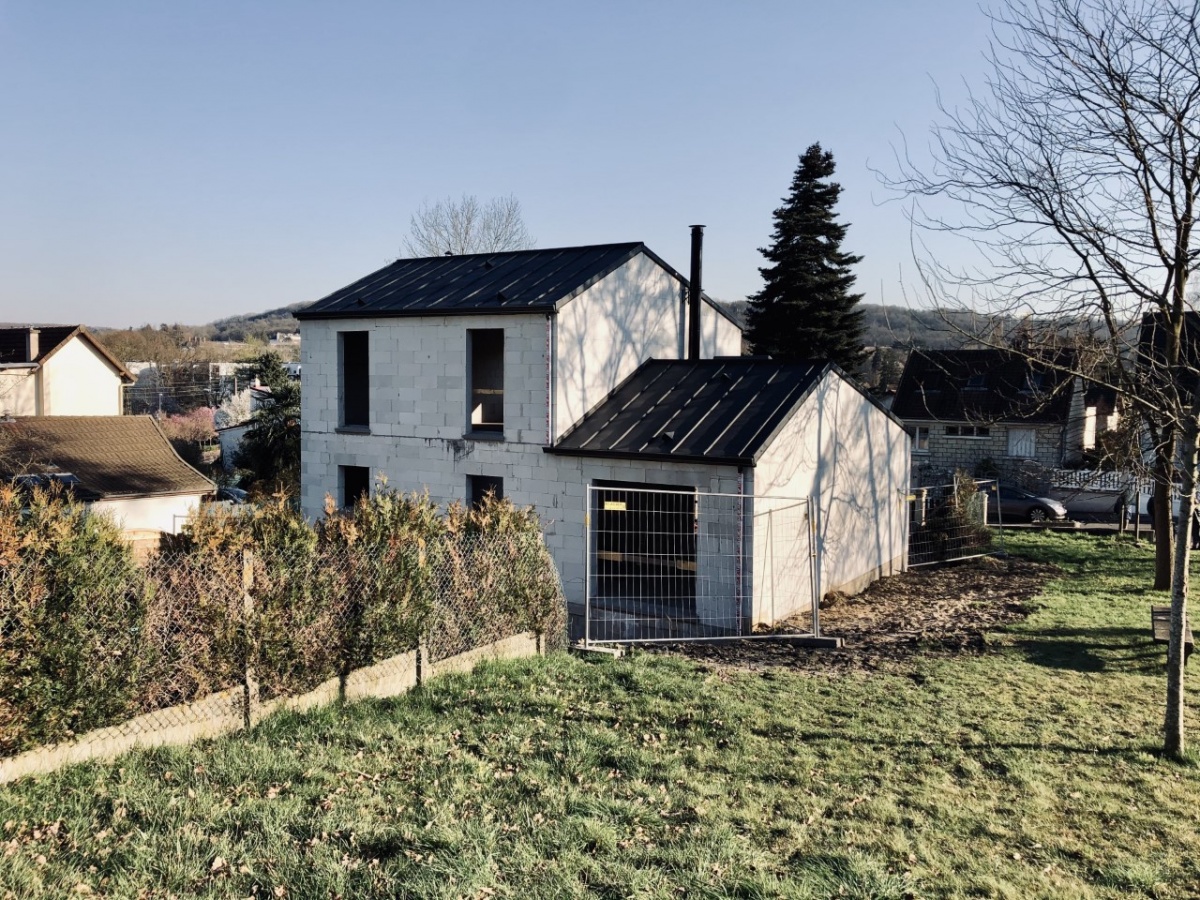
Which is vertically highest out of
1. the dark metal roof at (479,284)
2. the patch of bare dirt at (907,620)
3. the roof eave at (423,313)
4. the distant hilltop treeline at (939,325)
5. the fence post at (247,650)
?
the dark metal roof at (479,284)

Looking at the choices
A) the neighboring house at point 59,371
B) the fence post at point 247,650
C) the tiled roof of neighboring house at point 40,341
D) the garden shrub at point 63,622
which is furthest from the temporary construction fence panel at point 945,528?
the tiled roof of neighboring house at point 40,341

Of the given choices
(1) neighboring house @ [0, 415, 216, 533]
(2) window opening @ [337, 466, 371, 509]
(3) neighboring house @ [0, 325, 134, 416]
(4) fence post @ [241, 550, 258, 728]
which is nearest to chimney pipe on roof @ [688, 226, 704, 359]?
(2) window opening @ [337, 466, 371, 509]

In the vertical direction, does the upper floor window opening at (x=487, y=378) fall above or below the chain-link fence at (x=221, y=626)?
above

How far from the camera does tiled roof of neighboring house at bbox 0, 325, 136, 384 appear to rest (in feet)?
120

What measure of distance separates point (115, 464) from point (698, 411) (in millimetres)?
21352

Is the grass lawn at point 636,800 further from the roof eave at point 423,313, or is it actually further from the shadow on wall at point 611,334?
the roof eave at point 423,313

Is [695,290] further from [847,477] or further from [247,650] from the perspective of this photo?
Answer: [247,650]

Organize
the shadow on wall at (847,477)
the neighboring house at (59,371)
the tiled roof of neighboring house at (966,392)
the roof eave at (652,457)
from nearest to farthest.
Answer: the roof eave at (652,457) → the shadow on wall at (847,477) → the neighboring house at (59,371) → the tiled roof of neighboring house at (966,392)

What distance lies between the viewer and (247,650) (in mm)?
7117

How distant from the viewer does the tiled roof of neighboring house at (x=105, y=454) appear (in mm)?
26556

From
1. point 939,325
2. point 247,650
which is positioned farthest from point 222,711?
point 939,325

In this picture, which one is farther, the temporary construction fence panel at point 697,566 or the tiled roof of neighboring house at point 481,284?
the tiled roof of neighboring house at point 481,284

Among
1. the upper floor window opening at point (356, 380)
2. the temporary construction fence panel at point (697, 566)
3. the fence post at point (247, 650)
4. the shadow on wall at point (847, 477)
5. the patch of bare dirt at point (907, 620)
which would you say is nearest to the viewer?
the fence post at point (247, 650)

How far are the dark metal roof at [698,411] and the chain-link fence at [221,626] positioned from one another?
488 centimetres
